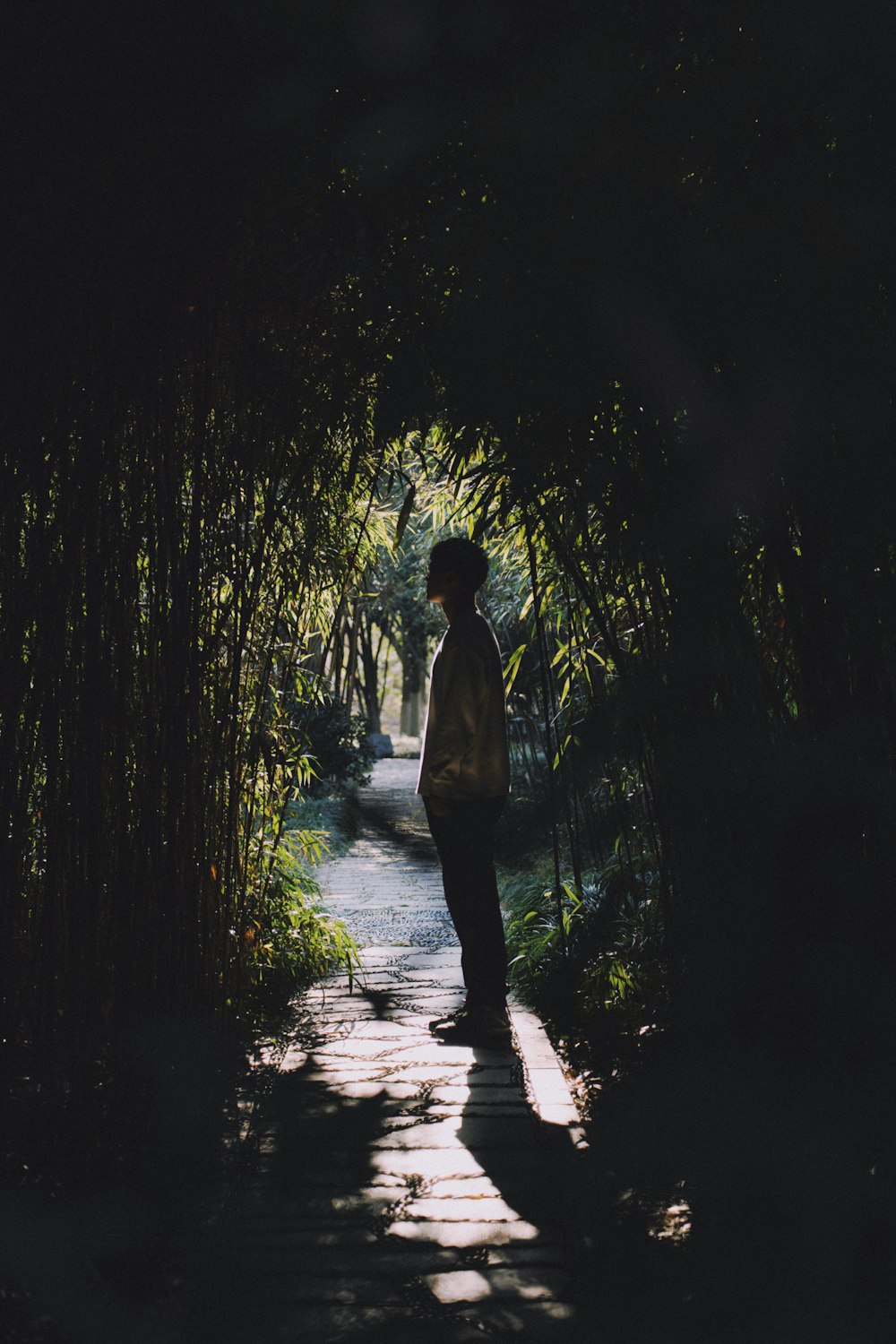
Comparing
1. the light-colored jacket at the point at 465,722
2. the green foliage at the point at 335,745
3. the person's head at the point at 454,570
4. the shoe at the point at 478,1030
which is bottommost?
the shoe at the point at 478,1030

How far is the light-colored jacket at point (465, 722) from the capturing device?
12.0 ft

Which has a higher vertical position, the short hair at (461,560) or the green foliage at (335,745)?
the short hair at (461,560)

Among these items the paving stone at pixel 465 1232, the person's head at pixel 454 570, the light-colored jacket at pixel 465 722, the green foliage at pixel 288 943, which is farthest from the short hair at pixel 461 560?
the paving stone at pixel 465 1232

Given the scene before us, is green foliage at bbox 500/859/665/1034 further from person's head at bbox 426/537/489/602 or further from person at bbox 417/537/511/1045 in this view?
person's head at bbox 426/537/489/602

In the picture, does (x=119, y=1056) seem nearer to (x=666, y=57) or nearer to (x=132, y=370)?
(x=132, y=370)

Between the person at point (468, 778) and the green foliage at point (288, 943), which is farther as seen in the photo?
the green foliage at point (288, 943)

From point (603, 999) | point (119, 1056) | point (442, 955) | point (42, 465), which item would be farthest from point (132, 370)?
point (442, 955)

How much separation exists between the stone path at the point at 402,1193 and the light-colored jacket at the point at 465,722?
877 millimetres

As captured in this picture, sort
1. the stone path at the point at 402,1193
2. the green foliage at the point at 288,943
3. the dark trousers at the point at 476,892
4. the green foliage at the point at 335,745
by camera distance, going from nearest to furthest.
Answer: the stone path at the point at 402,1193 → the dark trousers at the point at 476,892 → the green foliage at the point at 288,943 → the green foliage at the point at 335,745

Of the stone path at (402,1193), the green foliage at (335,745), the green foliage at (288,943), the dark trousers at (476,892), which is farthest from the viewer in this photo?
the green foliage at (335,745)

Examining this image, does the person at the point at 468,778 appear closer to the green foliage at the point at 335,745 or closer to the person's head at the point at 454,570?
the person's head at the point at 454,570

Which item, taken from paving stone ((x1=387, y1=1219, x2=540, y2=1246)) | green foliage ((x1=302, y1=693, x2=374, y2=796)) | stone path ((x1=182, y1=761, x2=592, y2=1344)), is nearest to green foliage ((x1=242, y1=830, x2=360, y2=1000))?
stone path ((x1=182, y1=761, x2=592, y2=1344))

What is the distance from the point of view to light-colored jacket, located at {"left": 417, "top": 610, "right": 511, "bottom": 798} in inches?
144

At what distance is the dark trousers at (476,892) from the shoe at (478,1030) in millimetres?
37
